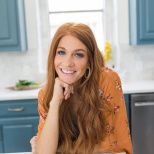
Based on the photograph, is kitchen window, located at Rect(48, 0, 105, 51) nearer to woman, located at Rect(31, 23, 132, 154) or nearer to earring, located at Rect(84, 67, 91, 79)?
woman, located at Rect(31, 23, 132, 154)

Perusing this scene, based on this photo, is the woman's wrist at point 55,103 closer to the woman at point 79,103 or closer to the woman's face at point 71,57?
the woman at point 79,103

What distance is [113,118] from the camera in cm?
128

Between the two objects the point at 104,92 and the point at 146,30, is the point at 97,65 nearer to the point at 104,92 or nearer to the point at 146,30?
the point at 104,92

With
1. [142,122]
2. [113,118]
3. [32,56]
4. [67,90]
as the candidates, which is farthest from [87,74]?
[32,56]

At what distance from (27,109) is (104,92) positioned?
4.33 ft

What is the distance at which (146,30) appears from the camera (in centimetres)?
271

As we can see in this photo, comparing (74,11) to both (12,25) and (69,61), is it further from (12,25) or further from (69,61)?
(69,61)

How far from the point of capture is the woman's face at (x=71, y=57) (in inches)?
42.6

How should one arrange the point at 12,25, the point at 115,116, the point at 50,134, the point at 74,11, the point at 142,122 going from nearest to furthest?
the point at 50,134
the point at 115,116
the point at 142,122
the point at 12,25
the point at 74,11

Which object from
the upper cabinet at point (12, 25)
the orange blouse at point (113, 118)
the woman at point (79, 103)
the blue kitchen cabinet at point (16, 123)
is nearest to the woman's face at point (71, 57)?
the woman at point (79, 103)

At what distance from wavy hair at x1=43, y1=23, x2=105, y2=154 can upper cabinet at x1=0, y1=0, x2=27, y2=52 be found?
1497 millimetres

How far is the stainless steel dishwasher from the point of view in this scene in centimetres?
246

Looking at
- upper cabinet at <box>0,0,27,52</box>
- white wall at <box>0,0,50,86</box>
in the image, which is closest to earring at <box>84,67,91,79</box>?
upper cabinet at <box>0,0,27,52</box>

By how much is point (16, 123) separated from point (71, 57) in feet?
5.17
